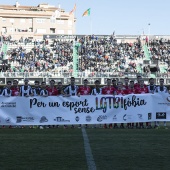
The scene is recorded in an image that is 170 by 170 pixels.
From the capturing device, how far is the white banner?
60.3 feet

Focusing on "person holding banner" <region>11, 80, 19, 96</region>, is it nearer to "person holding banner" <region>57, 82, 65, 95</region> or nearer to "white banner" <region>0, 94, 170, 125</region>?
"white banner" <region>0, 94, 170, 125</region>

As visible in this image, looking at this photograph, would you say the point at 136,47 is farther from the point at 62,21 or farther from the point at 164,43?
the point at 62,21

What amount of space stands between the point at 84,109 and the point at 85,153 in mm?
8102

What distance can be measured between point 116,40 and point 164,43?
560 centimetres

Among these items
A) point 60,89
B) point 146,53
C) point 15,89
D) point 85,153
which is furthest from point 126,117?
point 146,53

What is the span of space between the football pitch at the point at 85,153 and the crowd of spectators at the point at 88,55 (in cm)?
3838

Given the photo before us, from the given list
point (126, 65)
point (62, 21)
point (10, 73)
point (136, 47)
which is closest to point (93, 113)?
point (10, 73)

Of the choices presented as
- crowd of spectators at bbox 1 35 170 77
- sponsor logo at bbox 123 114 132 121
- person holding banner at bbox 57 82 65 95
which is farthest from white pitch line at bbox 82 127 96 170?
crowd of spectators at bbox 1 35 170 77

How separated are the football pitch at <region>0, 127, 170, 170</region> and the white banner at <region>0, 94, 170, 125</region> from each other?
409 centimetres

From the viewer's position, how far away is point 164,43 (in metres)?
61.7

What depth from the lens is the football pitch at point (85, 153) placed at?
29.3 feet

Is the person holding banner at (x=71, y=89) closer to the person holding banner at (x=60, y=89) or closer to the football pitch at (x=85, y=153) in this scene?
the person holding banner at (x=60, y=89)

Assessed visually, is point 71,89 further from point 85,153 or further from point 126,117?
point 85,153

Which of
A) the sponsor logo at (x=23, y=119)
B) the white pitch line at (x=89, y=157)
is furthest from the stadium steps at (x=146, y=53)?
the white pitch line at (x=89, y=157)
